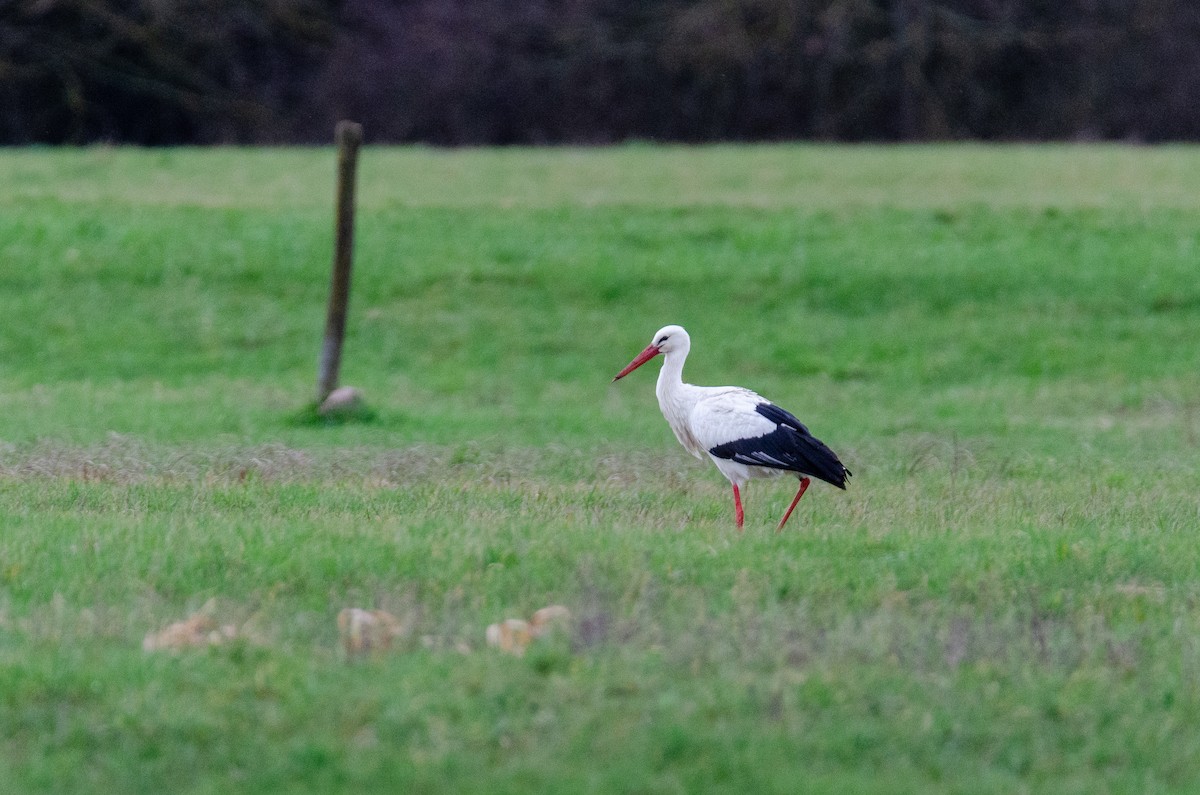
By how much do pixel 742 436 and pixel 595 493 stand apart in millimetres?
1176

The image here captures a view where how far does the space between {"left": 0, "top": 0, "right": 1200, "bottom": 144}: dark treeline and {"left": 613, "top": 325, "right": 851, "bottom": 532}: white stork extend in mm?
30893

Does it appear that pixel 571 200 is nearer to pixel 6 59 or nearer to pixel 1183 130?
pixel 6 59

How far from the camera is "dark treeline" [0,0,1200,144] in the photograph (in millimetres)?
41656

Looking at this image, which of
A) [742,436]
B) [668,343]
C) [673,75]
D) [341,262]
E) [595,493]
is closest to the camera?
[742,436]

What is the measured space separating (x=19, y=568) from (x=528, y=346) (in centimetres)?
1221

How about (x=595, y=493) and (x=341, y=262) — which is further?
(x=341, y=262)

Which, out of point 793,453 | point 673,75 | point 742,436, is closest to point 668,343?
point 742,436

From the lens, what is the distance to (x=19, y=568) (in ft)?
26.2

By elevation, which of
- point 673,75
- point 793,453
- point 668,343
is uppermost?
point 673,75

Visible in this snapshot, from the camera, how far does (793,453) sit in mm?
9859

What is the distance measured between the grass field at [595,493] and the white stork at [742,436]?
13.9 inches

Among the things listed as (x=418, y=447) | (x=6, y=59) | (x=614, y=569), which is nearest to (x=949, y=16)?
(x=6, y=59)

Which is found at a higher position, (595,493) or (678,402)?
(678,402)

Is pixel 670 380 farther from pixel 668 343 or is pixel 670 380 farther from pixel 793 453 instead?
pixel 793 453
